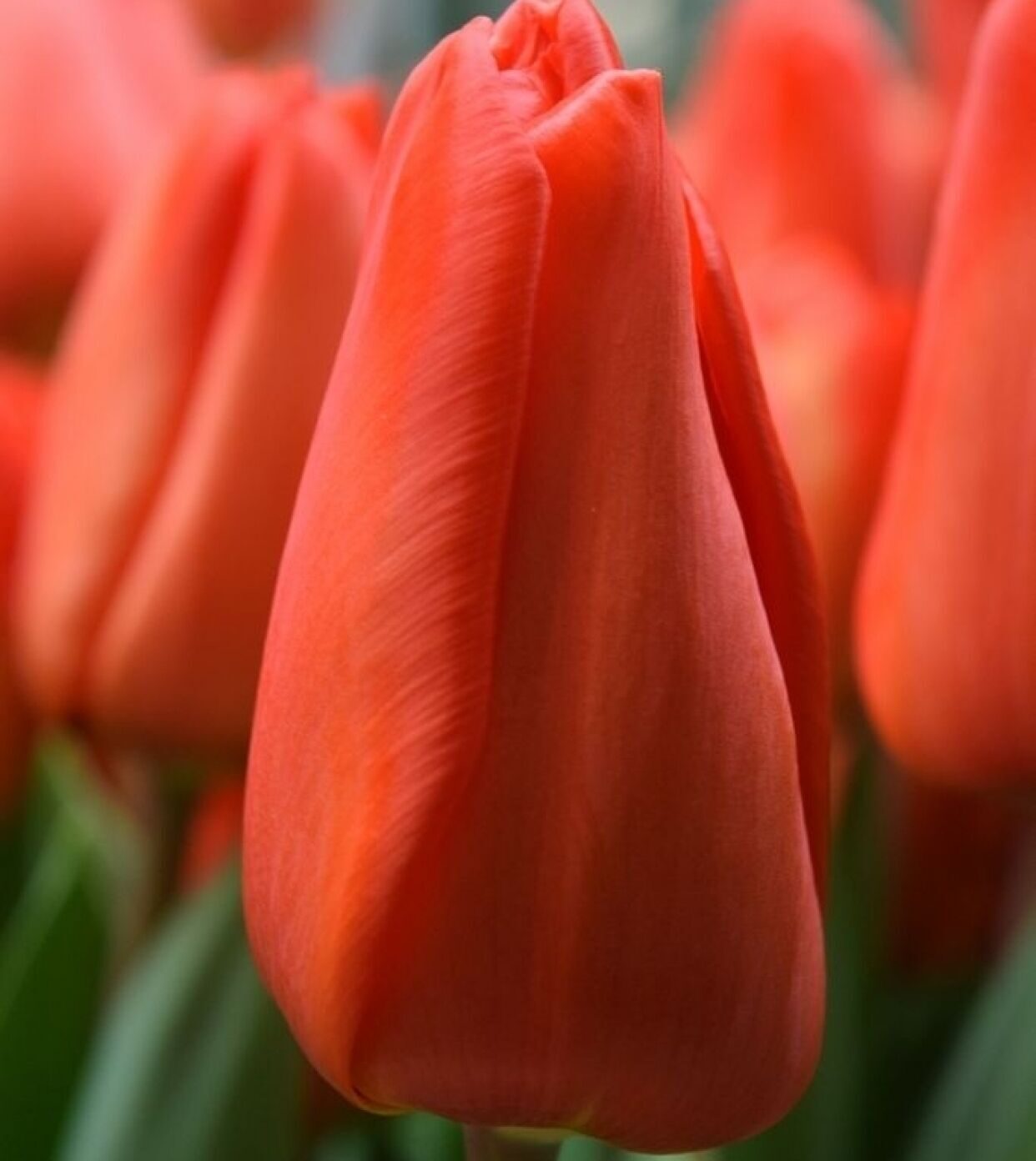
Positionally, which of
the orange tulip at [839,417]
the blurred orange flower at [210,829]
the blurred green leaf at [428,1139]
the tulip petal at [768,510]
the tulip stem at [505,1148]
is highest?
the tulip petal at [768,510]

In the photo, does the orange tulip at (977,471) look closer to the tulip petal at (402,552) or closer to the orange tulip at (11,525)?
the tulip petal at (402,552)

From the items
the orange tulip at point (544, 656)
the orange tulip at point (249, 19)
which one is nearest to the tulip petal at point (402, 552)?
the orange tulip at point (544, 656)

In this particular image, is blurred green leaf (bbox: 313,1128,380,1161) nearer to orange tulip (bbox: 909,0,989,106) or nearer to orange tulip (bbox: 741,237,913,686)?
orange tulip (bbox: 741,237,913,686)

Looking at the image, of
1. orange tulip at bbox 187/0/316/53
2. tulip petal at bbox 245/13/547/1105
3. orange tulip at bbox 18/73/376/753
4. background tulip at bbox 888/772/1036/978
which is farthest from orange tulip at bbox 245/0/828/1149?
orange tulip at bbox 187/0/316/53

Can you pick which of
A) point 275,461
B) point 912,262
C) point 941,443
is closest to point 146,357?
point 275,461

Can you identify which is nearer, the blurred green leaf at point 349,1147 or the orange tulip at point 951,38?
the blurred green leaf at point 349,1147

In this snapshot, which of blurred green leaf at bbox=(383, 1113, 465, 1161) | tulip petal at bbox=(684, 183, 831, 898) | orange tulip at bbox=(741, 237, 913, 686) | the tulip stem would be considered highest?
tulip petal at bbox=(684, 183, 831, 898)

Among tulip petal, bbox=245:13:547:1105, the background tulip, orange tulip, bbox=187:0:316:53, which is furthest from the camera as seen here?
orange tulip, bbox=187:0:316:53

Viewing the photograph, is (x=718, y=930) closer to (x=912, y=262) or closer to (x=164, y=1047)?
(x=164, y=1047)
